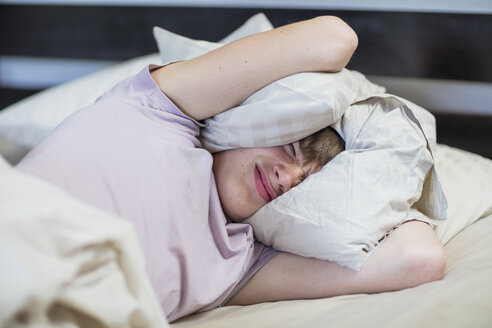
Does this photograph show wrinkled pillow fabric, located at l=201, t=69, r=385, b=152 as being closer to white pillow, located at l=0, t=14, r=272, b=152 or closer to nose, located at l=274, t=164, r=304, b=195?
nose, located at l=274, t=164, r=304, b=195

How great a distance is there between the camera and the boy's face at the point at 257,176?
1.04 metres

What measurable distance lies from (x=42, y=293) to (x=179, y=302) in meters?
0.43

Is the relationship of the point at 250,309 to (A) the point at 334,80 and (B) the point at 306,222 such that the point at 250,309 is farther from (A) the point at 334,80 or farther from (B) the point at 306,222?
(A) the point at 334,80

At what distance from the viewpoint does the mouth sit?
1.04m

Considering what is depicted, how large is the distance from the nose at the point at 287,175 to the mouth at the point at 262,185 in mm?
19

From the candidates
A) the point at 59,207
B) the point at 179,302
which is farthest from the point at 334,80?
the point at 59,207

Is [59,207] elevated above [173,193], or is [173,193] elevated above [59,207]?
[59,207]

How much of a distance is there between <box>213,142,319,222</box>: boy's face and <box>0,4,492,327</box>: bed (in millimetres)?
194

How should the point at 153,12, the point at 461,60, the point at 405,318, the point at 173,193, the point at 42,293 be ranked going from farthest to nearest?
the point at 153,12 → the point at 461,60 → the point at 173,193 → the point at 405,318 → the point at 42,293

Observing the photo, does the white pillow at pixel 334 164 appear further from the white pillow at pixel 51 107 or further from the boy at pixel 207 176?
the white pillow at pixel 51 107

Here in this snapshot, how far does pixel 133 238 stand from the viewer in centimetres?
60

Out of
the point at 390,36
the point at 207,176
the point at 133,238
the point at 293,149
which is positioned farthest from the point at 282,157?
the point at 390,36

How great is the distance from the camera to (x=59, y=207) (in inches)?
22.3

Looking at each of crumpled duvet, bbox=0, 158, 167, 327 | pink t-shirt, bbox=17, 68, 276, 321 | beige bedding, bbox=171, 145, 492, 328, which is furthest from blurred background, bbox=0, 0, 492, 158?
crumpled duvet, bbox=0, 158, 167, 327
